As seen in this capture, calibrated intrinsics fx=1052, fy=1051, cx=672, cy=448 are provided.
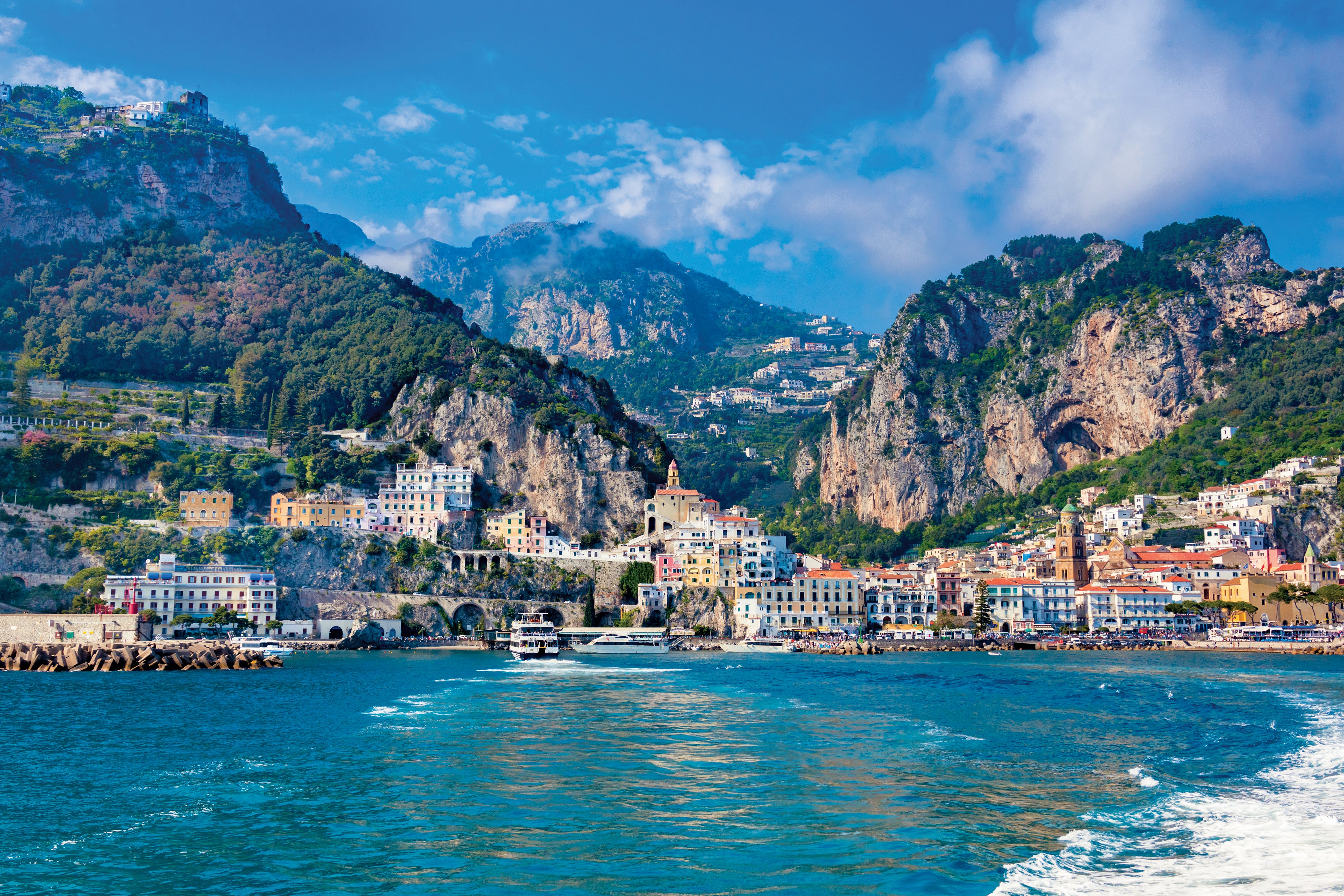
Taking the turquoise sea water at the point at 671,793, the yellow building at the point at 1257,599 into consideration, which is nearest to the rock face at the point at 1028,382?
A: the yellow building at the point at 1257,599

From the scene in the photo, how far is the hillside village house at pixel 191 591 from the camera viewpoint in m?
71.2

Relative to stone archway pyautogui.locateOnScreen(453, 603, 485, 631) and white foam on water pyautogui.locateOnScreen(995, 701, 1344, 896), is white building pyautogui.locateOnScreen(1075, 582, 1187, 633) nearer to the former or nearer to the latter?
stone archway pyautogui.locateOnScreen(453, 603, 485, 631)

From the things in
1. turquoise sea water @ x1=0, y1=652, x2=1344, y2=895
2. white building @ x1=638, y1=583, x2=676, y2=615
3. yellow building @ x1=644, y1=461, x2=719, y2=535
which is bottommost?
turquoise sea water @ x1=0, y1=652, x2=1344, y2=895

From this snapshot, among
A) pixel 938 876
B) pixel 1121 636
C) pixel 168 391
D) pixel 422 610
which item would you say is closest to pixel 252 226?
pixel 168 391

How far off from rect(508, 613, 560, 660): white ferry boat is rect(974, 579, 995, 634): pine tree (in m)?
36.7

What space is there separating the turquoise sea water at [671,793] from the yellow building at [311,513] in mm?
45941

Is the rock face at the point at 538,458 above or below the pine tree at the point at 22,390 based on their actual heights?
below

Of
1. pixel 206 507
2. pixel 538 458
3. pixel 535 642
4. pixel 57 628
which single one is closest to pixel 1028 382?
pixel 538 458

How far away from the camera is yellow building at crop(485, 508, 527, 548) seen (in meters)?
90.8

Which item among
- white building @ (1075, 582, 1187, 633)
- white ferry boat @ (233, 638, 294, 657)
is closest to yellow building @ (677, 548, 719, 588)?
white building @ (1075, 582, 1187, 633)

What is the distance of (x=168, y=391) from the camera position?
103375 millimetres

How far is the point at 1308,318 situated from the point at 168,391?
432 ft

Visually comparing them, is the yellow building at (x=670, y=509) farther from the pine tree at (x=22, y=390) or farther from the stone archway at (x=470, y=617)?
the pine tree at (x=22, y=390)

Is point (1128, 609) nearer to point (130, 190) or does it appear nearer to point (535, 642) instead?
point (535, 642)
